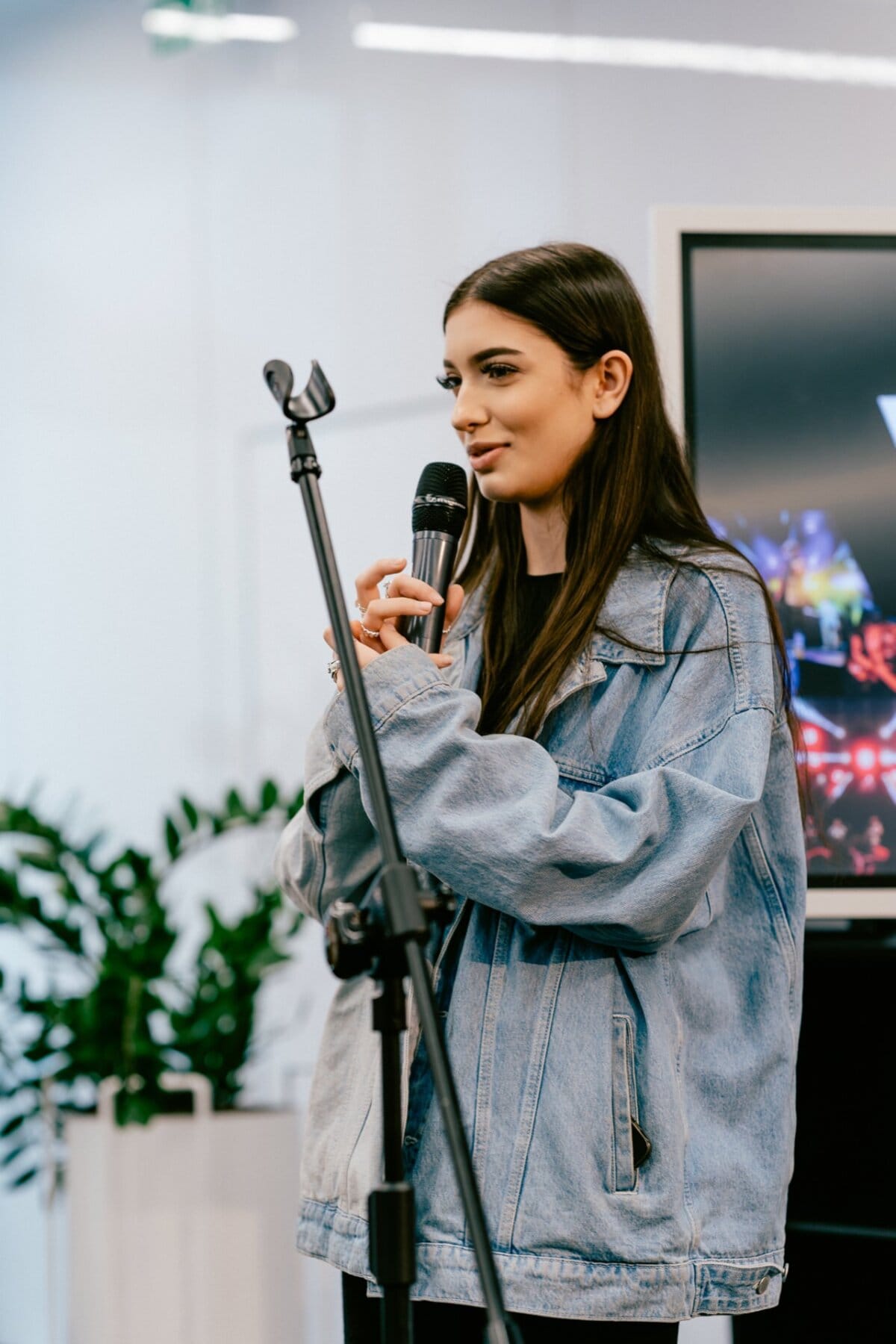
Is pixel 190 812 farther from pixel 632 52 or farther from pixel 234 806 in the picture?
pixel 632 52

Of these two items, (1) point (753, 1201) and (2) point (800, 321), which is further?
(2) point (800, 321)

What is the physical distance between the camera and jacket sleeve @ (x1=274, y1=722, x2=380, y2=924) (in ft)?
3.91

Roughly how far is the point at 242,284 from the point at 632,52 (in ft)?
3.03

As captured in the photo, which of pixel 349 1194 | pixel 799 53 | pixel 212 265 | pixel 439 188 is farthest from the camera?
pixel 212 265

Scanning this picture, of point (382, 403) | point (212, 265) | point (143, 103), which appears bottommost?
point (382, 403)

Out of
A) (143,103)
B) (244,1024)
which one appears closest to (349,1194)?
(244,1024)

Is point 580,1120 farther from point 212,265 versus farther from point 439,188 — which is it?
point 212,265

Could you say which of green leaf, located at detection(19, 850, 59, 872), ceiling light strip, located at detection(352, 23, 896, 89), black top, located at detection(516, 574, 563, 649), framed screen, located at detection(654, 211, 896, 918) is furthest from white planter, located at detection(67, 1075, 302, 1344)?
ceiling light strip, located at detection(352, 23, 896, 89)

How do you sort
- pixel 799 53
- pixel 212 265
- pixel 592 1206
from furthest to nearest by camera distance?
pixel 212 265 < pixel 799 53 < pixel 592 1206

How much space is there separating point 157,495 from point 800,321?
5.56 feet

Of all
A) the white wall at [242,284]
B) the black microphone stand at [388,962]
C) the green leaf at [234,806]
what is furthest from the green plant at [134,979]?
the black microphone stand at [388,962]

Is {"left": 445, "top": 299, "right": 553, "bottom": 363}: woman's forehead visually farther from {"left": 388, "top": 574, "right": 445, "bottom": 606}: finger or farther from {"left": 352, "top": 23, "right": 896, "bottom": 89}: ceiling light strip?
{"left": 352, "top": 23, "right": 896, "bottom": 89}: ceiling light strip

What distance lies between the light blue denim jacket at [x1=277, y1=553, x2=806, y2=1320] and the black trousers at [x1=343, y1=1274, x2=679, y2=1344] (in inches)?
1.5

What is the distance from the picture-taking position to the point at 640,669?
45.3 inches
